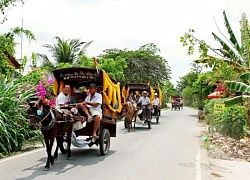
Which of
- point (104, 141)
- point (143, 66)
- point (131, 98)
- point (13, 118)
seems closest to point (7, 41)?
point (13, 118)

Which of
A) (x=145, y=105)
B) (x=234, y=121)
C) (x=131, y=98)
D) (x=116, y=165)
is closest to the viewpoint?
(x=116, y=165)

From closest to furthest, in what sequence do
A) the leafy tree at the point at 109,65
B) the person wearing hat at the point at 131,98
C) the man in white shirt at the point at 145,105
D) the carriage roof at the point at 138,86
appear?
the man in white shirt at the point at 145,105 → the person wearing hat at the point at 131,98 → the carriage roof at the point at 138,86 → the leafy tree at the point at 109,65

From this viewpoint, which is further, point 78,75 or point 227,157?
point 227,157

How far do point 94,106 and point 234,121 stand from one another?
765 cm

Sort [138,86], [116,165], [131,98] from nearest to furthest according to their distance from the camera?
[116,165] → [131,98] → [138,86]

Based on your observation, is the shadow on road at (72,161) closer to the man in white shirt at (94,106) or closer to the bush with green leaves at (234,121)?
the man in white shirt at (94,106)

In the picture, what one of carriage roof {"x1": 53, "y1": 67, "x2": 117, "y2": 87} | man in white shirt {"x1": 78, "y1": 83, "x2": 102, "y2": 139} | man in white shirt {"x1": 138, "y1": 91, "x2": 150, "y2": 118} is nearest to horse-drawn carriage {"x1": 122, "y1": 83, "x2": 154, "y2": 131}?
man in white shirt {"x1": 138, "y1": 91, "x2": 150, "y2": 118}

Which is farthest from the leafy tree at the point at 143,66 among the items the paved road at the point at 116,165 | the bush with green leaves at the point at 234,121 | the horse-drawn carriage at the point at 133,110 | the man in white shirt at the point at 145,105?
the paved road at the point at 116,165

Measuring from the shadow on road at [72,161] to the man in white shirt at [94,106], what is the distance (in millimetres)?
701

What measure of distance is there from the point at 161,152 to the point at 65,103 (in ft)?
11.7

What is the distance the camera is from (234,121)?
15.2 metres

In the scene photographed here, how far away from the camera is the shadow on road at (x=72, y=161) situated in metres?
8.26

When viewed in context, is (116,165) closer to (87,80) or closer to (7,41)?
(87,80)

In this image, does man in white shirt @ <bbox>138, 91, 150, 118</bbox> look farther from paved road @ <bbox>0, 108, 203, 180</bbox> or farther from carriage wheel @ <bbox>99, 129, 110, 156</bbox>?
carriage wheel @ <bbox>99, 129, 110, 156</bbox>
